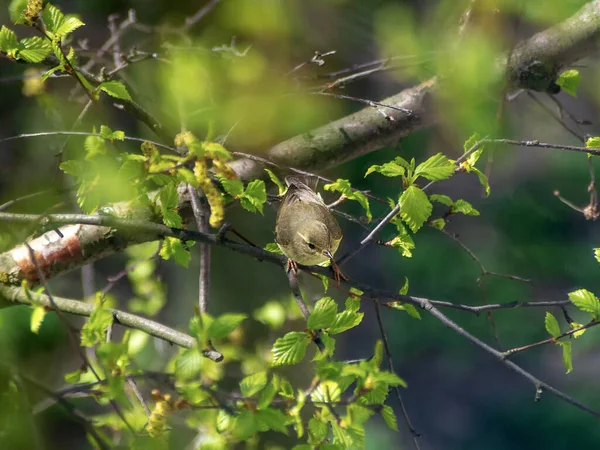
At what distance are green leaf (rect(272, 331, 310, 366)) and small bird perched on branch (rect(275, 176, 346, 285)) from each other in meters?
0.62

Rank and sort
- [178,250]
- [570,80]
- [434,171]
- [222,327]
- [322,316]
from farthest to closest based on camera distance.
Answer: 1. [570,80]
2. [178,250]
3. [434,171]
4. [322,316]
5. [222,327]

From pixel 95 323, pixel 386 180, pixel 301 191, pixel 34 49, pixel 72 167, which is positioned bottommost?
pixel 386 180

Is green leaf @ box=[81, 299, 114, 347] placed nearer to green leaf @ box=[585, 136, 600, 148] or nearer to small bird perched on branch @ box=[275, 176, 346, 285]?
small bird perched on branch @ box=[275, 176, 346, 285]

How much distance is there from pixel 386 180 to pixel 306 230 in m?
3.41

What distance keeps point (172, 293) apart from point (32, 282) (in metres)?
1.57

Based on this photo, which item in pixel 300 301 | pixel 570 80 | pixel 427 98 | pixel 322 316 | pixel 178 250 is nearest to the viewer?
pixel 322 316

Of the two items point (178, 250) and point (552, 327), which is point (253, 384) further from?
point (552, 327)

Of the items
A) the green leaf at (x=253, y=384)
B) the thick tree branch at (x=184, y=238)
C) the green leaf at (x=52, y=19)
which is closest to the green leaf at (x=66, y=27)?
the green leaf at (x=52, y=19)

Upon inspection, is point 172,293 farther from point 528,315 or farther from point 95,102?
point 528,315

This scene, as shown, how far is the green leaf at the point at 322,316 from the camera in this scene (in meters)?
1.15

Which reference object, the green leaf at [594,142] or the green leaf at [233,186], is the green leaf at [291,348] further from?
the green leaf at [594,142]

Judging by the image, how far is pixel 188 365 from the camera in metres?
1.07

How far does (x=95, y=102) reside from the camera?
1408 mm

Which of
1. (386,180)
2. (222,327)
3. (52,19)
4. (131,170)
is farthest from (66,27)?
(386,180)
